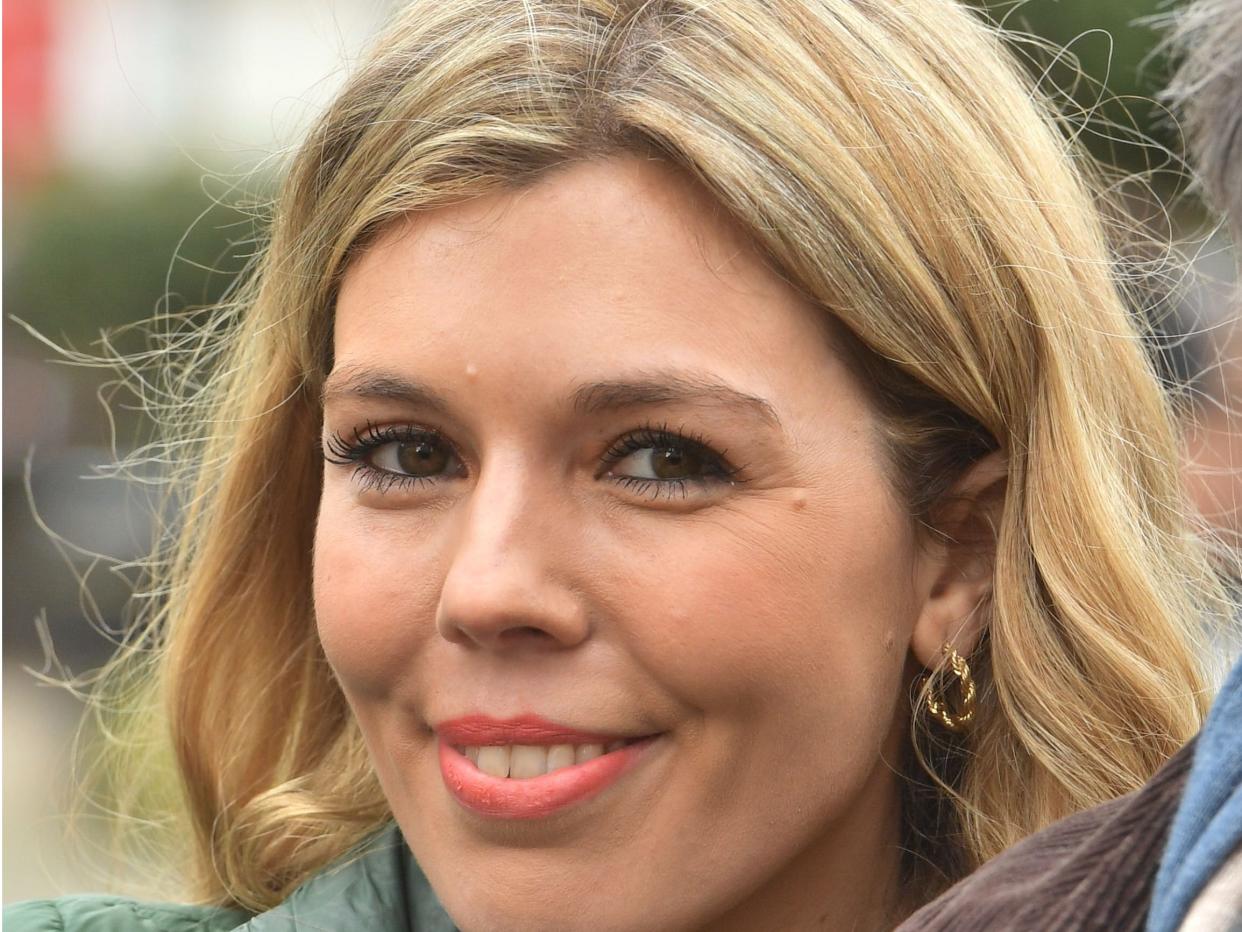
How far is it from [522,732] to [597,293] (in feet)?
1.76

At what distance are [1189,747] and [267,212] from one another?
79.1 inches

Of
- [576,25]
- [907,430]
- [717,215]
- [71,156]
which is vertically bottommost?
[907,430]

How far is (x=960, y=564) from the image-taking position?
92.7 inches

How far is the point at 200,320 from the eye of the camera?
28.0 ft

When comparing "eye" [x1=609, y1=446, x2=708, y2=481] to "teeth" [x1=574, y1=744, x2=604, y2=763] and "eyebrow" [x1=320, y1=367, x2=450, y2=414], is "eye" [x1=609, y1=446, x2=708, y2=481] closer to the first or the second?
"eyebrow" [x1=320, y1=367, x2=450, y2=414]

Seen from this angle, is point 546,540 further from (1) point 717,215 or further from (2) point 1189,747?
(2) point 1189,747

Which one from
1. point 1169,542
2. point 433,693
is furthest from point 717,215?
point 1169,542

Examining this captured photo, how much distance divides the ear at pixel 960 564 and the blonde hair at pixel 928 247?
27 millimetres

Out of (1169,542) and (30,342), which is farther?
(30,342)

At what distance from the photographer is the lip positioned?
209cm

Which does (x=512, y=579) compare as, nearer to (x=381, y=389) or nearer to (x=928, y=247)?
(x=381, y=389)

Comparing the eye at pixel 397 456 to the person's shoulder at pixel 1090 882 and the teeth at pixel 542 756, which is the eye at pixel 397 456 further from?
the person's shoulder at pixel 1090 882

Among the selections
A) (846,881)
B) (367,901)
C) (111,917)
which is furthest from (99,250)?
(846,881)

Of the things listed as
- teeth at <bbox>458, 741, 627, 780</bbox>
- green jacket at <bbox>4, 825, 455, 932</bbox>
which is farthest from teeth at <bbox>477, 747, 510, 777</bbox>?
green jacket at <bbox>4, 825, 455, 932</bbox>
